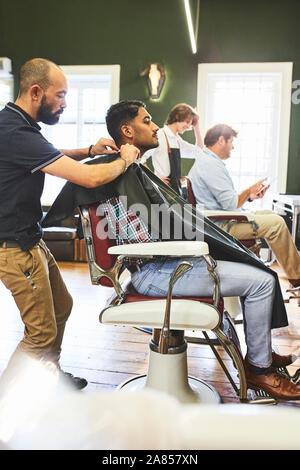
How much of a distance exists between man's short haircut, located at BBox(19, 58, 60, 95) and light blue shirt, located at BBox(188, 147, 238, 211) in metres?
1.79

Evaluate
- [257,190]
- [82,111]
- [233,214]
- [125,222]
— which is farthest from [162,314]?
[82,111]

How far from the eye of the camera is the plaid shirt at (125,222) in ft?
5.53

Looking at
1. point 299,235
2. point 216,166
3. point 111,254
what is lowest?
point 299,235

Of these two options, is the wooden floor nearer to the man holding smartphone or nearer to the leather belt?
the man holding smartphone

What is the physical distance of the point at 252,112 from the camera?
557 cm

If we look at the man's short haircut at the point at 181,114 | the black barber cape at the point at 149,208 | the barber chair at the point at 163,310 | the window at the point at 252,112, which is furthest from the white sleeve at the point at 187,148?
the barber chair at the point at 163,310

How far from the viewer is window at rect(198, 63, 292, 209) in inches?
213

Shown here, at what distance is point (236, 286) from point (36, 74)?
1.13 meters

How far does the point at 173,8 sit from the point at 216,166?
3.41m

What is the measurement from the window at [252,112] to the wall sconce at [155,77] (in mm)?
510

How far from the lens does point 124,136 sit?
1.89m

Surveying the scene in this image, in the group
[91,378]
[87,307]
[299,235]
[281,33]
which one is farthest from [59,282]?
[281,33]

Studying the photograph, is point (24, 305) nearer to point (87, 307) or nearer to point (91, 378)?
point (91, 378)

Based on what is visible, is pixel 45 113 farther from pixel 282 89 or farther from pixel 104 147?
pixel 282 89
